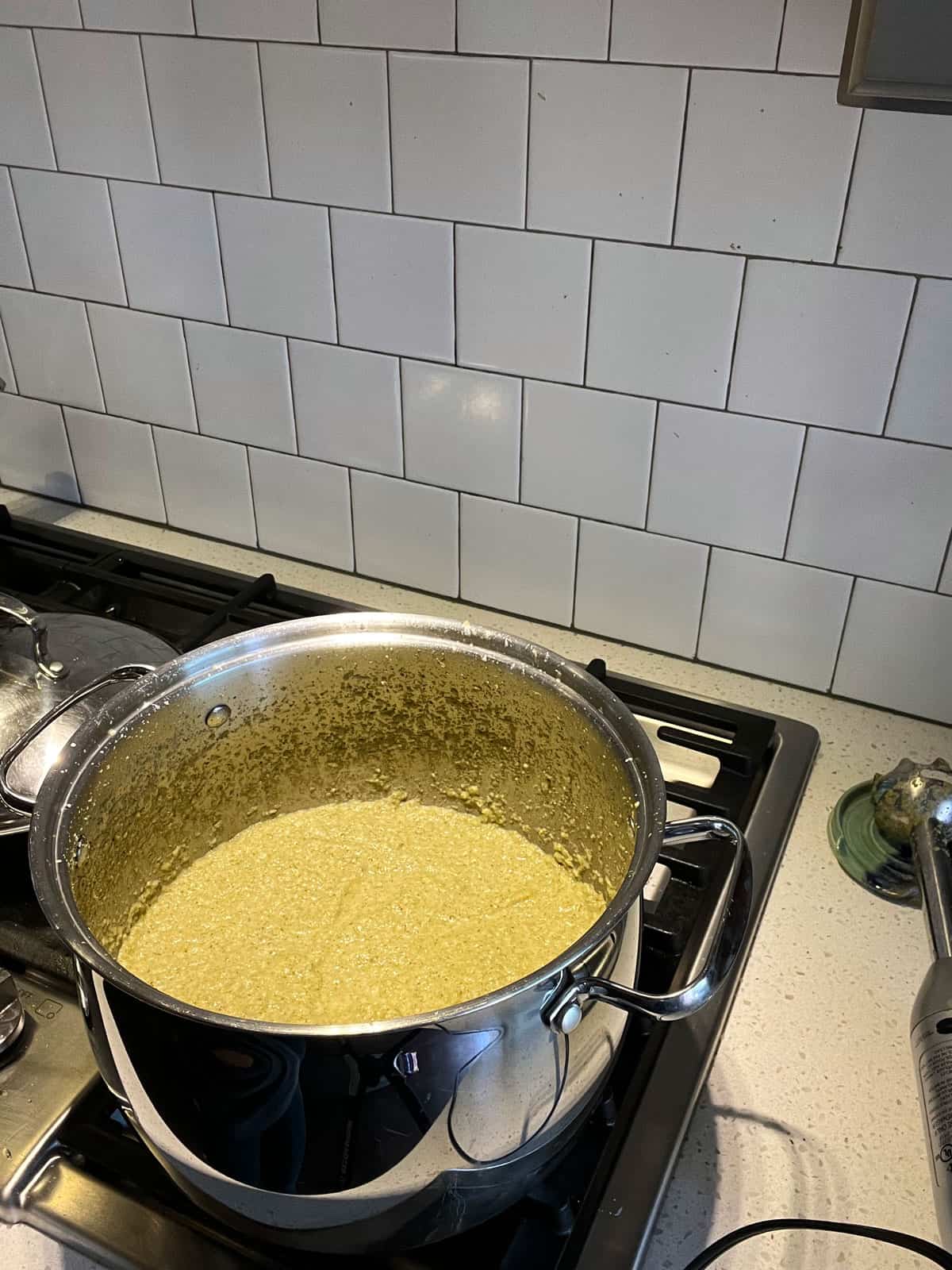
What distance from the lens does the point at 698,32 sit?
2.18 ft

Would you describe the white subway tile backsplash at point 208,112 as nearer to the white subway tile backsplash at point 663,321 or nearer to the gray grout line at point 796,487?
the white subway tile backsplash at point 663,321

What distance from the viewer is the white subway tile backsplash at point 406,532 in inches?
37.1

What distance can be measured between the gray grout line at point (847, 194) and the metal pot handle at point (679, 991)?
42cm

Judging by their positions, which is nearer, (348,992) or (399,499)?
(348,992)

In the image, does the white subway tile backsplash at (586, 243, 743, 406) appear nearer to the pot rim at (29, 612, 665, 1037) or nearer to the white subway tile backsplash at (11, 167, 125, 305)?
the pot rim at (29, 612, 665, 1037)

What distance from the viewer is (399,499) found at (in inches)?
37.6

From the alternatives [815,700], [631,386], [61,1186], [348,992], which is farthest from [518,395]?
[61,1186]

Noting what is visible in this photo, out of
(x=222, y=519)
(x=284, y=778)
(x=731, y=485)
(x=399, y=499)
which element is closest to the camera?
(x=284, y=778)

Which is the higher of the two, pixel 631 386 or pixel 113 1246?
pixel 631 386

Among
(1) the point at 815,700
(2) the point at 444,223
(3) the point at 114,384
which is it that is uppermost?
(2) the point at 444,223

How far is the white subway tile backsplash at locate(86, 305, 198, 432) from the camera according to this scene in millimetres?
977

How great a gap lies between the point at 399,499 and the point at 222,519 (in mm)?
211

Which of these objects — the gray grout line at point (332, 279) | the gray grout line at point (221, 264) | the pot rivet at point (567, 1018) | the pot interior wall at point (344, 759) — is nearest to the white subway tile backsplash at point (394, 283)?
the gray grout line at point (332, 279)

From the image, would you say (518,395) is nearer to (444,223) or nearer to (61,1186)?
(444,223)
